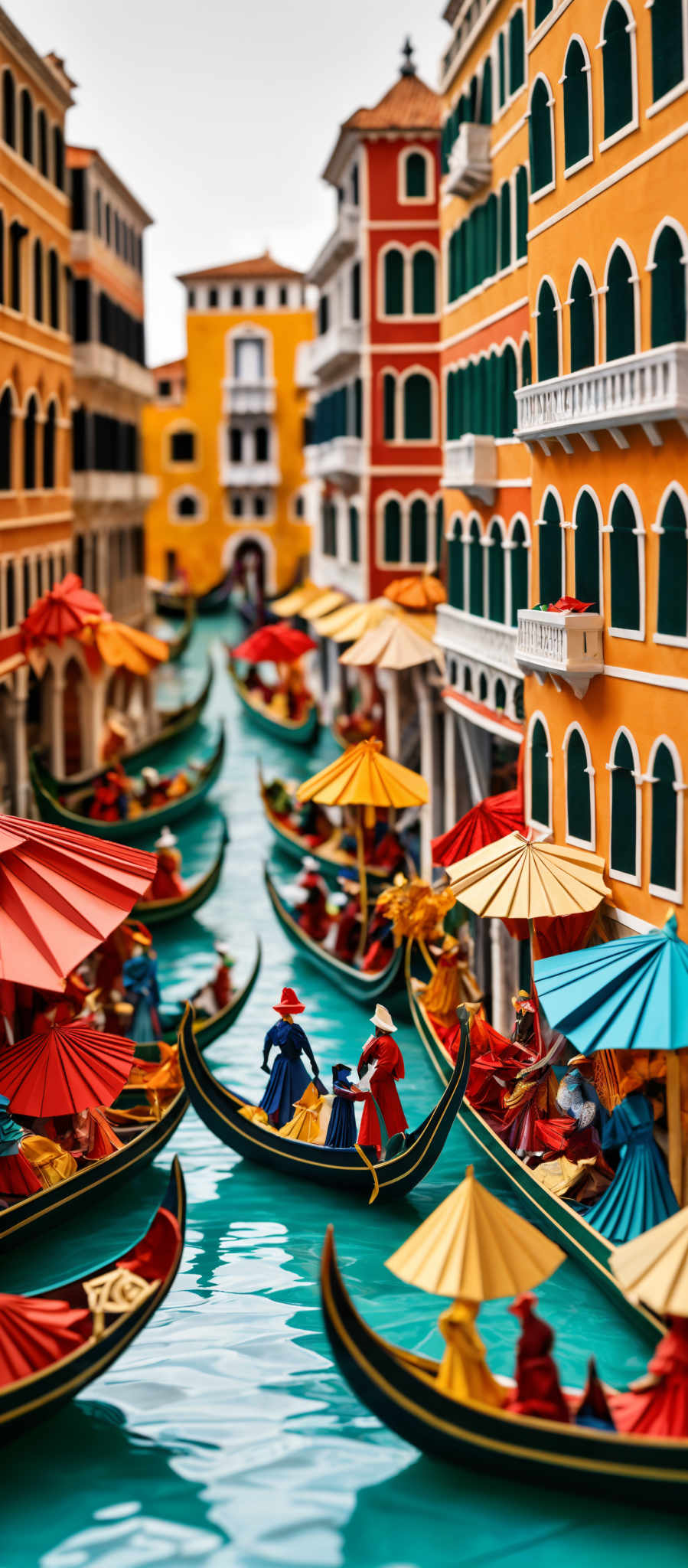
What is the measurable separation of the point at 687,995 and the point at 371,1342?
105 inches

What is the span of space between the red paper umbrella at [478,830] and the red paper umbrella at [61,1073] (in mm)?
4156

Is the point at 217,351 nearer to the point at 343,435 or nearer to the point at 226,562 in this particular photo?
the point at 226,562

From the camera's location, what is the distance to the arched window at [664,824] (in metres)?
10.9

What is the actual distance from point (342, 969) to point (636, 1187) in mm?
8004

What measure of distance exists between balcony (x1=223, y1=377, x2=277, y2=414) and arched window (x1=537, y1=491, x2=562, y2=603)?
136 ft

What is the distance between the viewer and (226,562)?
184 ft

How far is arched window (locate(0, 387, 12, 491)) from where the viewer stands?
21.0 meters

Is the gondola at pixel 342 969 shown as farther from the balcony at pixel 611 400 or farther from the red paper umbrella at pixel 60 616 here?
the balcony at pixel 611 400

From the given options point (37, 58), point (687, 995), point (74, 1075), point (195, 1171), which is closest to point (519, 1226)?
point (687, 995)

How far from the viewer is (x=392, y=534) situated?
1061 inches

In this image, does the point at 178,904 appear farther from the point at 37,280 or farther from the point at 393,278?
the point at 393,278

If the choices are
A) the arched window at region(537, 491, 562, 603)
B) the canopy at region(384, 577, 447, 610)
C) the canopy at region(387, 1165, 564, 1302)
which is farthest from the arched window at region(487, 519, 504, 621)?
the canopy at region(387, 1165, 564, 1302)

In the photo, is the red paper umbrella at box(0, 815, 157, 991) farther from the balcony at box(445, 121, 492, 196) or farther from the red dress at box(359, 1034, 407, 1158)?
the balcony at box(445, 121, 492, 196)

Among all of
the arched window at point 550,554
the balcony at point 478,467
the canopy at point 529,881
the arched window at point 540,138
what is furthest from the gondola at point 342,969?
the arched window at point 540,138
